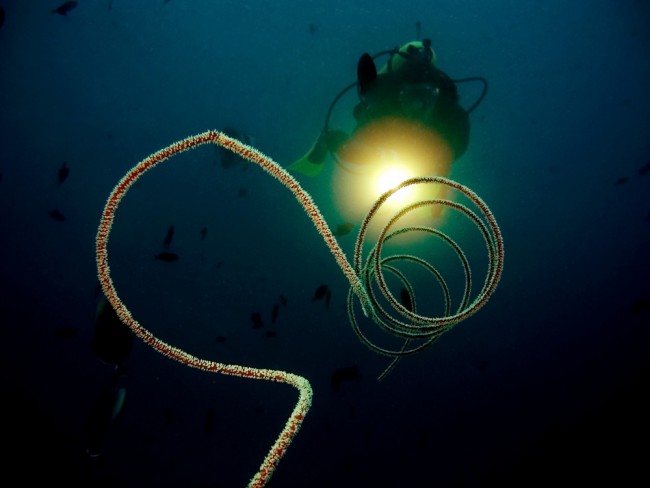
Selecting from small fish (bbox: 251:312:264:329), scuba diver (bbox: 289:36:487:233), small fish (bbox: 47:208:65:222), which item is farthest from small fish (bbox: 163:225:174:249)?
scuba diver (bbox: 289:36:487:233)

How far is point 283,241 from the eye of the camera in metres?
5.89

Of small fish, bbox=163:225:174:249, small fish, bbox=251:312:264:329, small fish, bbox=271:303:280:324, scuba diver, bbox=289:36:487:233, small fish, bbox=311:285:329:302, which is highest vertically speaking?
scuba diver, bbox=289:36:487:233

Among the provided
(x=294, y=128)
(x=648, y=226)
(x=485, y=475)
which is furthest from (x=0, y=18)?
(x=485, y=475)

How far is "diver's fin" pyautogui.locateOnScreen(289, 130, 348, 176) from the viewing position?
381cm

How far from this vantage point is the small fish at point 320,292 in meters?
6.04

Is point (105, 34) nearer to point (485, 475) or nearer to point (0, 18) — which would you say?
point (0, 18)

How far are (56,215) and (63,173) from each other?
27.3 inches

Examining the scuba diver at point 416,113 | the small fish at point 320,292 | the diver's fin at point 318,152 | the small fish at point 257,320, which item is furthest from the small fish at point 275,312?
the scuba diver at point 416,113

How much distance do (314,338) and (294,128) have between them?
3.74 metres

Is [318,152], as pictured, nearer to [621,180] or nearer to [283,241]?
[283,241]

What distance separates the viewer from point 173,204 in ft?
18.4

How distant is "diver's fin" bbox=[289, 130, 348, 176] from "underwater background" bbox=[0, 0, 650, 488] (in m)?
0.79

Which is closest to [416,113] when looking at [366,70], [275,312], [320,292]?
[366,70]

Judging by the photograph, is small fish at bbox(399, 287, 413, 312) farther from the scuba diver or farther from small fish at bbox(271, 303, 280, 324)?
small fish at bbox(271, 303, 280, 324)
